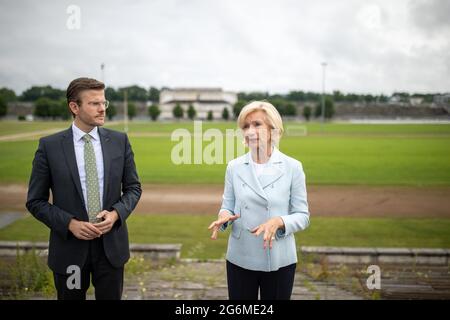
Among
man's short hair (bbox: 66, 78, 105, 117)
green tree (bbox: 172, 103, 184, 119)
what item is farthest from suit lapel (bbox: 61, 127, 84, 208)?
green tree (bbox: 172, 103, 184, 119)

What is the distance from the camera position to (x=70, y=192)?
9.70 ft

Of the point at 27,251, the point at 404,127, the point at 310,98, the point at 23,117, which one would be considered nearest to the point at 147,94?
the point at 310,98

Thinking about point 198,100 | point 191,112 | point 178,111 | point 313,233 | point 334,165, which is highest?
point 198,100

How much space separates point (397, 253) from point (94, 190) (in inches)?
212

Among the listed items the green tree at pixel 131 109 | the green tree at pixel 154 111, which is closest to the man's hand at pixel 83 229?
the green tree at pixel 131 109

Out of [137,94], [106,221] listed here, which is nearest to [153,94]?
[137,94]

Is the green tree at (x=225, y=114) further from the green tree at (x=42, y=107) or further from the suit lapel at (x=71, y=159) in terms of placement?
the suit lapel at (x=71, y=159)

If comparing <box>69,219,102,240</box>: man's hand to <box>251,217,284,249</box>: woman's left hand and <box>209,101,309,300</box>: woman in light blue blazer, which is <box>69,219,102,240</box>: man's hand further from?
<box>251,217,284,249</box>: woman's left hand

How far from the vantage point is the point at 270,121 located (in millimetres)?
2641

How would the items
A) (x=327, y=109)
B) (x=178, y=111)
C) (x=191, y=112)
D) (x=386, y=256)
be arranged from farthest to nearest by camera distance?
(x=178, y=111), (x=191, y=112), (x=327, y=109), (x=386, y=256)

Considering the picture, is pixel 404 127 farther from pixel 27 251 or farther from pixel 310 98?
pixel 27 251

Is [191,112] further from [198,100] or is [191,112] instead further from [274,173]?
[274,173]

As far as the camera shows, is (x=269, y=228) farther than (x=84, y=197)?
No

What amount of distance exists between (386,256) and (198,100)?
73917mm
